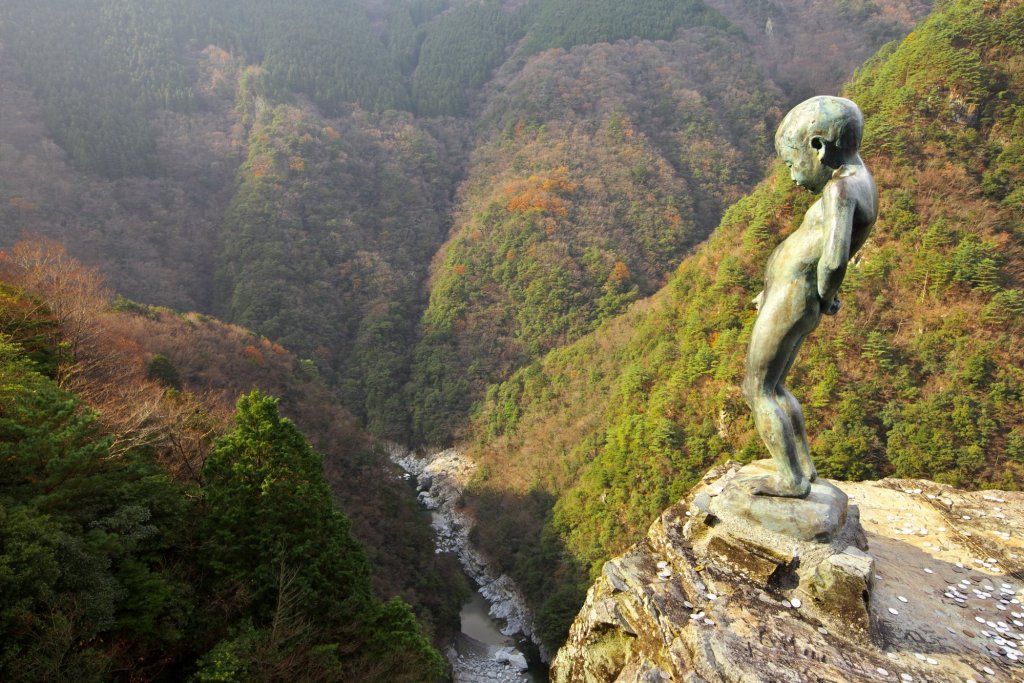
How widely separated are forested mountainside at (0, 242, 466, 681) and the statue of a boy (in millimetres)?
Result: 8724

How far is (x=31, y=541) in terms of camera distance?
7375 millimetres

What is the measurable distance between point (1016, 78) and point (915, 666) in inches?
1072

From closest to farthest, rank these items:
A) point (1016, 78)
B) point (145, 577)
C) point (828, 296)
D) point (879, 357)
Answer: point (828, 296), point (145, 577), point (879, 357), point (1016, 78)

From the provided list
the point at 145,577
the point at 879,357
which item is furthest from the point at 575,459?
the point at 145,577

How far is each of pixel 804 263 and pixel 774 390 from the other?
1522 millimetres

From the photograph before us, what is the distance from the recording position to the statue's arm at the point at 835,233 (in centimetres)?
549

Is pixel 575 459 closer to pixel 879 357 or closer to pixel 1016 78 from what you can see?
pixel 879 357

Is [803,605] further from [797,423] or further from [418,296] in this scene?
[418,296]

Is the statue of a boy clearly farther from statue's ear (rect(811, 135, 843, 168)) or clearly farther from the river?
the river

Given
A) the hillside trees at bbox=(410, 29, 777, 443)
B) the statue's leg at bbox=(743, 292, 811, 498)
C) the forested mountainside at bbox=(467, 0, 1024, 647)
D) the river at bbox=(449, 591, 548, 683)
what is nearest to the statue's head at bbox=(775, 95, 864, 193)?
the statue's leg at bbox=(743, 292, 811, 498)

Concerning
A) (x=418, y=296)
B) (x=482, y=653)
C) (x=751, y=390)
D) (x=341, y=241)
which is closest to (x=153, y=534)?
(x=751, y=390)

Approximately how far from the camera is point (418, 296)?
5394 cm

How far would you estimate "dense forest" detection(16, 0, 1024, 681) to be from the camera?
11.2m

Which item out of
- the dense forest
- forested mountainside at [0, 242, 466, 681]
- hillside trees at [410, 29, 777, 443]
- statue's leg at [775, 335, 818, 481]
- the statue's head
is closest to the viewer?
the statue's head
